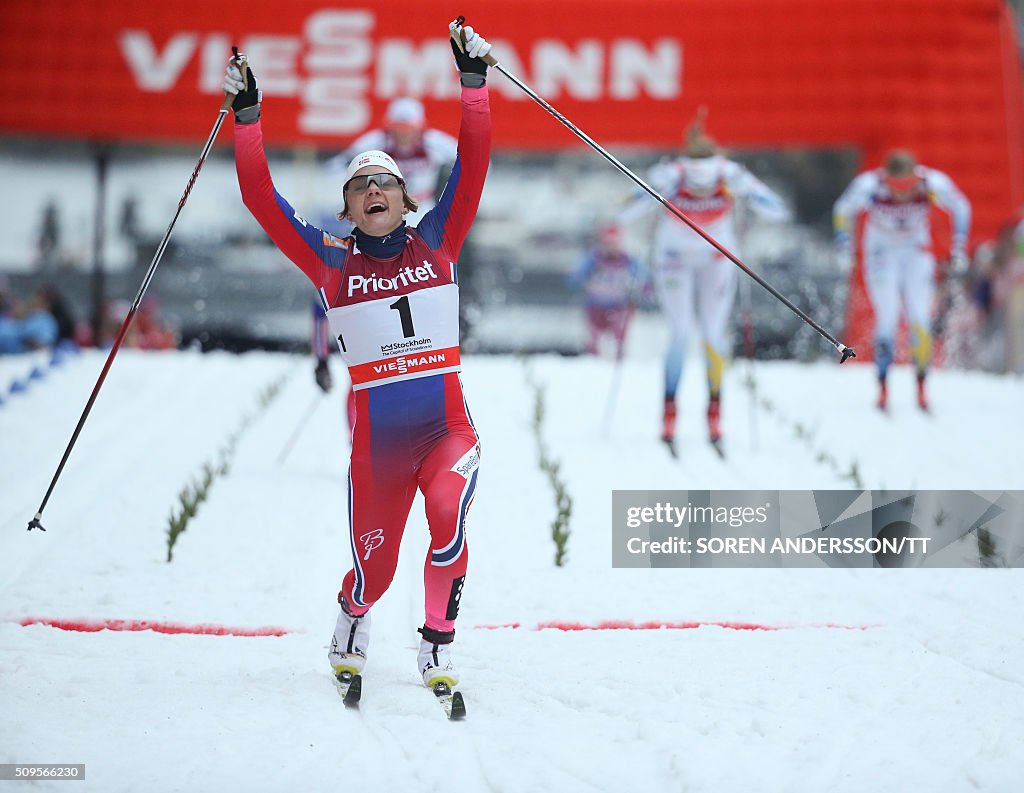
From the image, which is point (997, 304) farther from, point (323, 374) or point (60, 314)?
point (60, 314)

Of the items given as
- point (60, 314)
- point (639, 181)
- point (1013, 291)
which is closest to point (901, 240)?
point (1013, 291)

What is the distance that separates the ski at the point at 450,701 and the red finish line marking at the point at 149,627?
3.88 feet

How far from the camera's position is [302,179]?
584 inches

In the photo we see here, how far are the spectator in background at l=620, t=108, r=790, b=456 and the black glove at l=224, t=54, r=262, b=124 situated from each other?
184 inches

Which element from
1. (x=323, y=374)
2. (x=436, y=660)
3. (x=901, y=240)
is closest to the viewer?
(x=436, y=660)

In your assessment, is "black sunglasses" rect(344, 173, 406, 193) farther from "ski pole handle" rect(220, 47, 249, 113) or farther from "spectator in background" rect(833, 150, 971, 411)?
"spectator in background" rect(833, 150, 971, 411)

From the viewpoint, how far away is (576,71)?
1501 centimetres

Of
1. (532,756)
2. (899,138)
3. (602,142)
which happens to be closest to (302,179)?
(602,142)

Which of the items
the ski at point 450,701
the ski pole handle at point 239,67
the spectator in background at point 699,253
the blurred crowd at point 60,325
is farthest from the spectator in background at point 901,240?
the blurred crowd at point 60,325

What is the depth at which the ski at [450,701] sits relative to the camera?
4.43m

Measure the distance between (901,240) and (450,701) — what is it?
698 centimetres

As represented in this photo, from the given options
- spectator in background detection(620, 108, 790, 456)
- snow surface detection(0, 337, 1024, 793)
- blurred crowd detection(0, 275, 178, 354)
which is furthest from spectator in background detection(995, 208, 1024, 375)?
blurred crowd detection(0, 275, 178, 354)

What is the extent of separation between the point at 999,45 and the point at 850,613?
11162 mm

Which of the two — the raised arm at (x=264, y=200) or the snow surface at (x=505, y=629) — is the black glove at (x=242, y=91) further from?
the snow surface at (x=505, y=629)
